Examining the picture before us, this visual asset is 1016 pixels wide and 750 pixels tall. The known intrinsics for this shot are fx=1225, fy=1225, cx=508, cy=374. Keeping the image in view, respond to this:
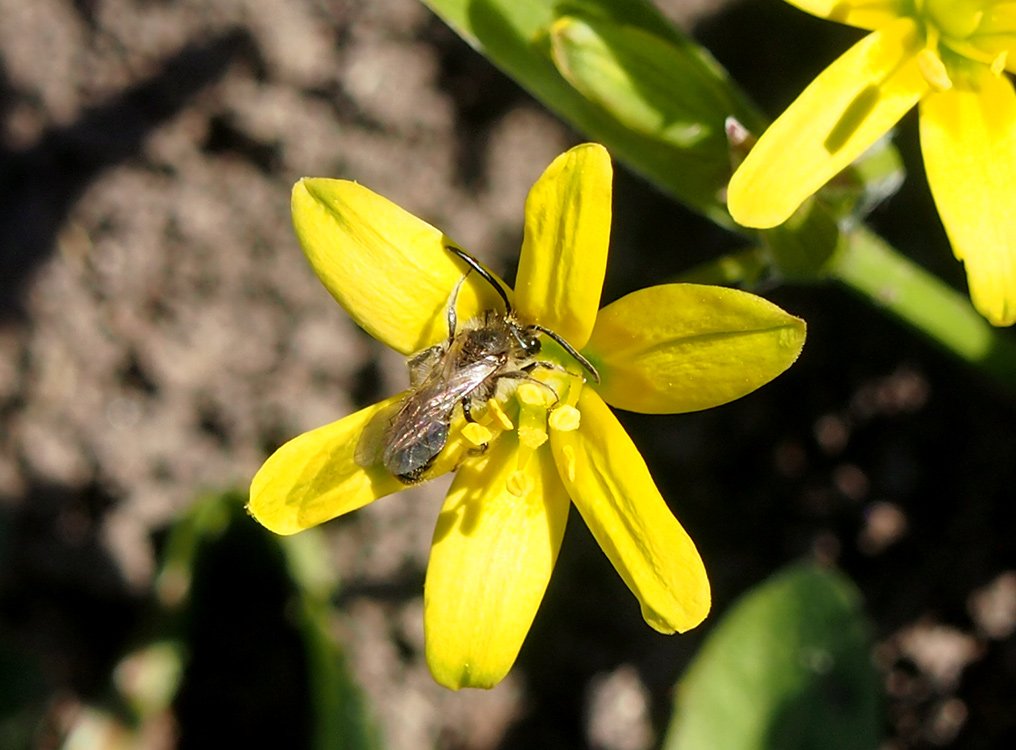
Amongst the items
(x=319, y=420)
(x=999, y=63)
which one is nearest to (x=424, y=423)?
(x=999, y=63)

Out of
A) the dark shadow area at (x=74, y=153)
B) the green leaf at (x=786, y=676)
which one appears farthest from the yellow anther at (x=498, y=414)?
the dark shadow area at (x=74, y=153)

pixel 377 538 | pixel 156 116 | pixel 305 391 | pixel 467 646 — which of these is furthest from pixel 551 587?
pixel 156 116

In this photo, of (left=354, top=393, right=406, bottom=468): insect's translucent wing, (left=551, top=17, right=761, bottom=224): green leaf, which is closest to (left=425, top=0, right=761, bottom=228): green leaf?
(left=551, top=17, right=761, bottom=224): green leaf

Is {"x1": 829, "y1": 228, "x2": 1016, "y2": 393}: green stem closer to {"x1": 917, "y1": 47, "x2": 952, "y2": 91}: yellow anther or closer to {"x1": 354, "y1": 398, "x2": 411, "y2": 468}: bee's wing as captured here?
{"x1": 917, "y1": 47, "x2": 952, "y2": 91}: yellow anther

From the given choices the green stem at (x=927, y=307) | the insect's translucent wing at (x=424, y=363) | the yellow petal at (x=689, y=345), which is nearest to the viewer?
the yellow petal at (x=689, y=345)

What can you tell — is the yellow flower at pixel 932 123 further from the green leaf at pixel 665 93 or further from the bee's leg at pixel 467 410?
the bee's leg at pixel 467 410

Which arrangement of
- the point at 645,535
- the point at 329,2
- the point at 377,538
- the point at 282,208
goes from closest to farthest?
the point at 645,535 < the point at 329,2 < the point at 282,208 < the point at 377,538

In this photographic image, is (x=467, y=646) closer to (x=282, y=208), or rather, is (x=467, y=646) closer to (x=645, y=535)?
(x=645, y=535)

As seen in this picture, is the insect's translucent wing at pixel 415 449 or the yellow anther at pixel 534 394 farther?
the yellow anther at pixel 534 394
